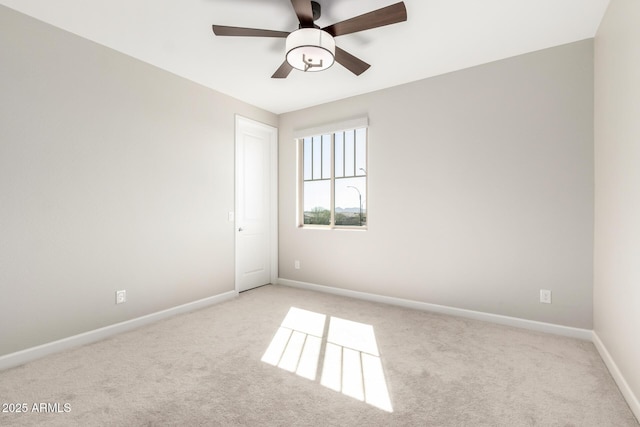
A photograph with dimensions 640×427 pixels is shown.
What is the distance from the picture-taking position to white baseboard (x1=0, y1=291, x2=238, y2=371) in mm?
2236

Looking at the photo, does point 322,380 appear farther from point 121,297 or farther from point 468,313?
point 121,297

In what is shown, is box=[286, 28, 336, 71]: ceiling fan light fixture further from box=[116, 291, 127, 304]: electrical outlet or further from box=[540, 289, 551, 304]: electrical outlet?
box=[540, 289, 551, 304]: electrical outlet

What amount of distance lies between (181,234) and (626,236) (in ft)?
12.5

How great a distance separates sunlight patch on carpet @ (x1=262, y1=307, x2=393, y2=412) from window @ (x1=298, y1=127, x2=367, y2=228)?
60.8 inches

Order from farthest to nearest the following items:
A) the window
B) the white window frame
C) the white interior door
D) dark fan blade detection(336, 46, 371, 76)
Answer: the white interior door, the window, the white window frame, dark fan blade detection(336, 46, 371, 76)

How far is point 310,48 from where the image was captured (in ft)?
6.84

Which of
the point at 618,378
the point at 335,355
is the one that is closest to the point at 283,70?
the point at 335,355

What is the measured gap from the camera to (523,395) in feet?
6.11

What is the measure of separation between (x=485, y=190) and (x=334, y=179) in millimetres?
1931

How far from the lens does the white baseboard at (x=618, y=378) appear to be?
1701mm

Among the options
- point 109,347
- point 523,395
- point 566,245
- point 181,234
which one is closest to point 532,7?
point 566,245

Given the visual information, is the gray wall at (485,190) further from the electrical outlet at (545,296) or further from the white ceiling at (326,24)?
the white ceiling at (326,24)

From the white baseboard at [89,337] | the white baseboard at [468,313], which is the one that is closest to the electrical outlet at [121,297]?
the white baseboard at [89,337]

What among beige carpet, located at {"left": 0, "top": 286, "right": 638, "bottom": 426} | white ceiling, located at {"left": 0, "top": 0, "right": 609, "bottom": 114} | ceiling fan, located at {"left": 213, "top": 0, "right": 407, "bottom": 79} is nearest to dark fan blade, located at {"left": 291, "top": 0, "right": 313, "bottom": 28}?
ceiling fan, located at {"left": 213, "top": 0, "right": 407, "bottom": 79}
